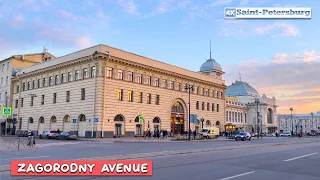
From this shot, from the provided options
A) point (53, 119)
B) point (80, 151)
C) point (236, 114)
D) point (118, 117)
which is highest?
point (236, 114)

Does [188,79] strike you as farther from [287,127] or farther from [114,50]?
[287,127]

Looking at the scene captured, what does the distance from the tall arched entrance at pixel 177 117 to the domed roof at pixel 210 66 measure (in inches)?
1256

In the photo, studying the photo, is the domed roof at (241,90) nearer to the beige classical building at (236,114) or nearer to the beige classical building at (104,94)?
the beige classical building at (236,114)

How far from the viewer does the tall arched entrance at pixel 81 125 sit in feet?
165

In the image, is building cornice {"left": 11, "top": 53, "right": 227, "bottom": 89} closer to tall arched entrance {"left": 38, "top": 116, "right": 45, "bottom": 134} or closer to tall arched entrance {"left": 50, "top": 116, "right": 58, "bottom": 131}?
tall arched entrance {"left": 50, "top": 116, "right": 58, "bottom": 131}

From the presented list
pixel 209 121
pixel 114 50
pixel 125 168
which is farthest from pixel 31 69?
pixel 125 168

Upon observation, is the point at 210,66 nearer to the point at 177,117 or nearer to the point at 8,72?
the point at 177,117

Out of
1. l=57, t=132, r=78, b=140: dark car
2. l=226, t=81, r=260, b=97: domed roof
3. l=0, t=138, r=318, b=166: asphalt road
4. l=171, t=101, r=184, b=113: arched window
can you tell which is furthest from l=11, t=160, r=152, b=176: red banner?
l=226, t=81, r=260, b=97: domed roof

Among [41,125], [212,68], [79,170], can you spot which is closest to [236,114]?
[212,68]

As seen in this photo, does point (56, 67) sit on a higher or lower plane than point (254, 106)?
higher

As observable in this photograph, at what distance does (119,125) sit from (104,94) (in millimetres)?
6116

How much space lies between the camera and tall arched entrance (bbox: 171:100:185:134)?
64.1 m

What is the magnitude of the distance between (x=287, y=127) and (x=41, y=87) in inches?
6080

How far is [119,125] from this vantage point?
169 feet
